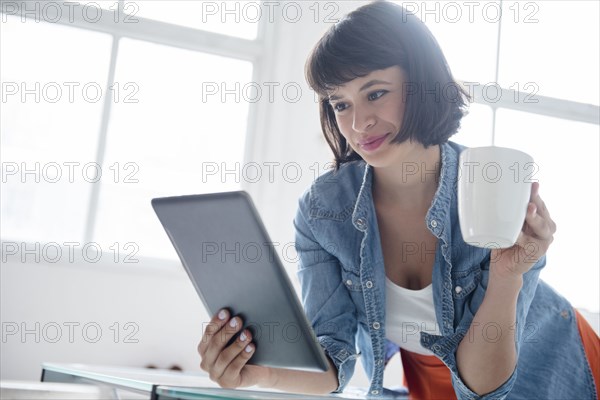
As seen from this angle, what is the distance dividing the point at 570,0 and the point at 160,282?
2.20m

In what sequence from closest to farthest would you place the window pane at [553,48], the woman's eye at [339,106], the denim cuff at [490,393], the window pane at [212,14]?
the denim cuff at [490,393]
the woman's eye at [339,106]
the window pane at [212,14]
the window pane at [553,48]

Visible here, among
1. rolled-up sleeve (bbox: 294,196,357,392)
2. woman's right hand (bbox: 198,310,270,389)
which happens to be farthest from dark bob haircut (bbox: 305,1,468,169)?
woman's right hand (bbox: 198,310,270,389)

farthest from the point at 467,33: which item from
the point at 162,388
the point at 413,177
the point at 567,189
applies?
the point at 162,388

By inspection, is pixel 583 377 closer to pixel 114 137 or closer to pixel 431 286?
pixel 431 286

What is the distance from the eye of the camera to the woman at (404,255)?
3.84ft

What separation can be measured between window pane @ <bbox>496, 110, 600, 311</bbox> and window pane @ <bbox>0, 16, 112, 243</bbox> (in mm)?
1648

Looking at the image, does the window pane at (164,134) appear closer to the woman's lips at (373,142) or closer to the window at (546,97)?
the window at (546,97)

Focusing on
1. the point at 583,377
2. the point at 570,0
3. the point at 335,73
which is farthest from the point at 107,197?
the point at 570,0

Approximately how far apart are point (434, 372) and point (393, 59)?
0.55 meters

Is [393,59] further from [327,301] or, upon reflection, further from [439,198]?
[327,301]

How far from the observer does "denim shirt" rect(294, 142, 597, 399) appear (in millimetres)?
1174

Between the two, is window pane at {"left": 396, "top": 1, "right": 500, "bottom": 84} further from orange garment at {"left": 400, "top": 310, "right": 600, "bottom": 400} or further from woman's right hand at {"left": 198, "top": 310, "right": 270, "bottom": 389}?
woman's right hand at {"left": 198, "top": 310, "right": 270, "bottom": 389}

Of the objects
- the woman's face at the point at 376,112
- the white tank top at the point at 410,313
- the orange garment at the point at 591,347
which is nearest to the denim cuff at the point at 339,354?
the white tank top at the point at 410,313

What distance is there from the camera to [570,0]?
3189 mm
